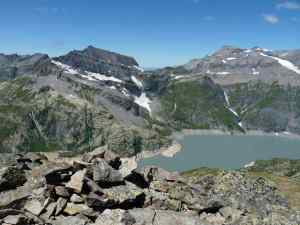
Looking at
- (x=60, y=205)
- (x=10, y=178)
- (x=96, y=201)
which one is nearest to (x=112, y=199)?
(x=96, y=201)

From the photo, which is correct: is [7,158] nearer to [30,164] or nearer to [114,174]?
[30,164]

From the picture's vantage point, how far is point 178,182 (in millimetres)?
50625

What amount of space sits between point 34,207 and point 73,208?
11.2 ft

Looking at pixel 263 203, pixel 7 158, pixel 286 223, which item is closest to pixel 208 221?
pixel 286 223

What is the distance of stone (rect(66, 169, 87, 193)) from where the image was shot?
3903cm

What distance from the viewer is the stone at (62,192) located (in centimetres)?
3797

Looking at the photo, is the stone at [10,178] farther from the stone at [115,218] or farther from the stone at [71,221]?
the stone at [115,218]

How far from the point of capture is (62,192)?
38125 mm

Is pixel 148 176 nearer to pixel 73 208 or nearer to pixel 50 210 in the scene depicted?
pixel 73 208

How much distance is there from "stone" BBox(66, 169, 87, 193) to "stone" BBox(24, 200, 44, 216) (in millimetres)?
3924

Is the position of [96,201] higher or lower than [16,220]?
higher

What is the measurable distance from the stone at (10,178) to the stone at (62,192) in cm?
392

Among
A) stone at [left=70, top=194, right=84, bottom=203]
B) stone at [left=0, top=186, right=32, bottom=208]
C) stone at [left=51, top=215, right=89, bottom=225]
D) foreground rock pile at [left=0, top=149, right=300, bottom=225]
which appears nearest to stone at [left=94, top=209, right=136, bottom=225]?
foreground rock pile at [left=0, top=149, right=300, bottom=225]

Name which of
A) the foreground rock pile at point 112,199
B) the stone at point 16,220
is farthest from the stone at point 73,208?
the stone at point 16,220
